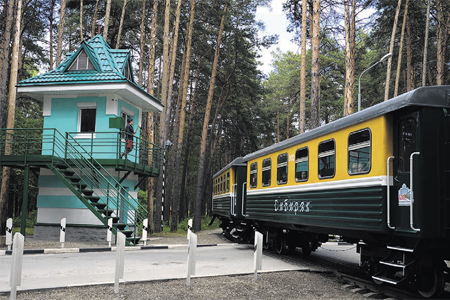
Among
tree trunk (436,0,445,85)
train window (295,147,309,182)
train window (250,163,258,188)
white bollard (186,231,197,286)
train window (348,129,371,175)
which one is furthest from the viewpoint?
tree trunk (436,0,445,85)

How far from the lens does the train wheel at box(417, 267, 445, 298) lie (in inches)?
310

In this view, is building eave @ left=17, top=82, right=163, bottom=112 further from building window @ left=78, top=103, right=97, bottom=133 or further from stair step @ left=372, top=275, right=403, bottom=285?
stair step @ left=372, top=275, right=403, bottom=285

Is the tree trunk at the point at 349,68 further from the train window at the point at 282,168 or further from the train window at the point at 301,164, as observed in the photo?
the train window at the point at 301,164

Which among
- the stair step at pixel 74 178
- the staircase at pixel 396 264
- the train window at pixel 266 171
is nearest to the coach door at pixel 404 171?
the staircase at pixel 396 264

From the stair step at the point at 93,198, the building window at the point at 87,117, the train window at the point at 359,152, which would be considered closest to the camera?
the train window at the point at 359,152

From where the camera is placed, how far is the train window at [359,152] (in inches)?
346

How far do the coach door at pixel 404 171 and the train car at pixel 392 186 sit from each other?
16 mm

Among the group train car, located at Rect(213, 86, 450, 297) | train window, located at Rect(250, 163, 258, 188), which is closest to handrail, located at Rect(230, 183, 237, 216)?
train window, located at Rect(250, 163, 258, 188)

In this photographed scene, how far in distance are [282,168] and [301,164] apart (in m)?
1.51

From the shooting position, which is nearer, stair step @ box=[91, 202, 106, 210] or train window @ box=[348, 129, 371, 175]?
train window @ box=[348, 129, 371, 175]

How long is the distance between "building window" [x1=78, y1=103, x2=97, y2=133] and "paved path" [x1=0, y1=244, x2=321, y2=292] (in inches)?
258

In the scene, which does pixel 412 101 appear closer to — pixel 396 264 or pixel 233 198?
pixel 396 264

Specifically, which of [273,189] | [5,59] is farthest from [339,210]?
[5,59]

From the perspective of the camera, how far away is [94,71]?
790 inches
